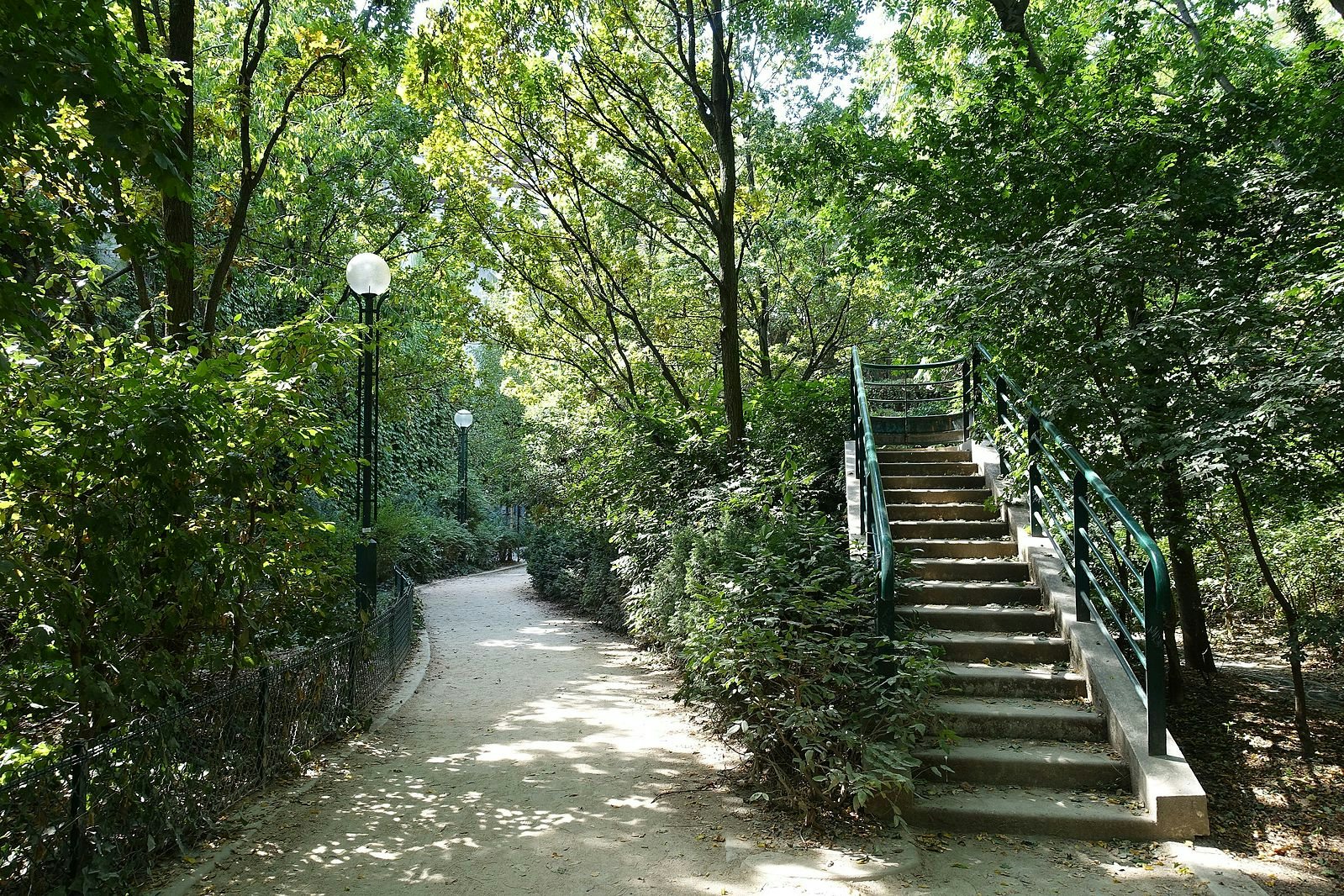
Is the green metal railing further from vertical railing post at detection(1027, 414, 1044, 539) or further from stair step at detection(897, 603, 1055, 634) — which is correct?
vertical railing post at detection(1027, 414, 1044, 539)

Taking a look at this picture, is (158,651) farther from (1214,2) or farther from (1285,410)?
(1214,2)

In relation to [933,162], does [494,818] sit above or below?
below

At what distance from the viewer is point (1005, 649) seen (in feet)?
18.9

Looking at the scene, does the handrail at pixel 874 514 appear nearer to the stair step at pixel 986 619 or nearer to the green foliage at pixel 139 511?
the stair step at pixel 986 619

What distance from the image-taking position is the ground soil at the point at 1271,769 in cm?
441

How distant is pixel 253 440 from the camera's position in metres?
4.58

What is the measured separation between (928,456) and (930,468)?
32cm

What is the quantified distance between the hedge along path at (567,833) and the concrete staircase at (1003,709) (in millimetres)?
207

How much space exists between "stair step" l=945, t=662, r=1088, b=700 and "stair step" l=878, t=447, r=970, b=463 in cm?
399

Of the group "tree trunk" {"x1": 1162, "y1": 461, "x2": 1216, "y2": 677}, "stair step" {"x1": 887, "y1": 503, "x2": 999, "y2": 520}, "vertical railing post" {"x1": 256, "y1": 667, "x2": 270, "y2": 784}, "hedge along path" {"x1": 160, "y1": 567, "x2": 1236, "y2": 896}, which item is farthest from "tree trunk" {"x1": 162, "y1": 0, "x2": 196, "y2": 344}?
"tree trunk" {"x1": 1162, "y1": 461, "x2": 1216, "y2": 677}

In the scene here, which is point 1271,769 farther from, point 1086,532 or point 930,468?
point 930,468

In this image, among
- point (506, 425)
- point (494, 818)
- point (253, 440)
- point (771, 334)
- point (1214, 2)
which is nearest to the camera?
point (253, 440)

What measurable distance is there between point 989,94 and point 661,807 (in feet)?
25.8

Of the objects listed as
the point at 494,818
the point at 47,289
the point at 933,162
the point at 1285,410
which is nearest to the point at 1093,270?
the point at 1285,410
